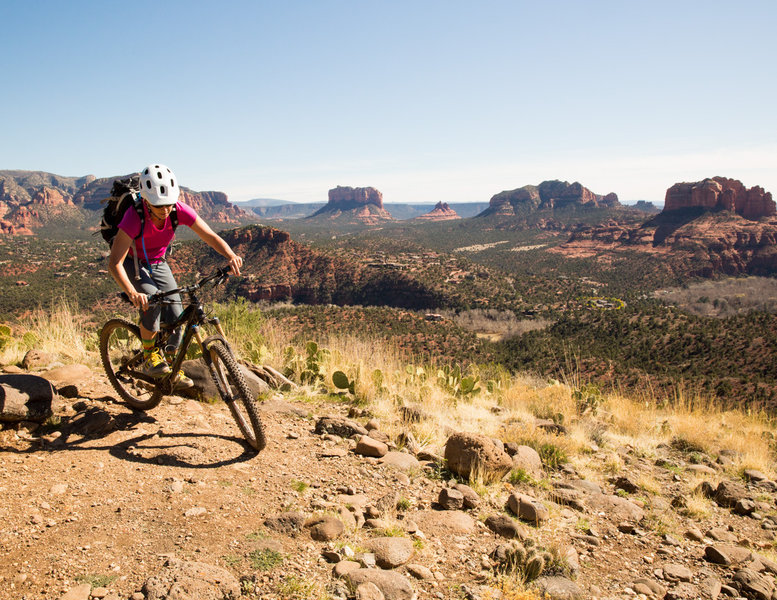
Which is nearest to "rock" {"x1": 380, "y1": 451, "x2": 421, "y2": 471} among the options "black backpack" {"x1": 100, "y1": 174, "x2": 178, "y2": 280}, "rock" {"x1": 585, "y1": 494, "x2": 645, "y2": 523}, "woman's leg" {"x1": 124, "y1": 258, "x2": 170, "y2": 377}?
"rock" {"x1": 585, "y1": 494, "x2": 645, "y2": 523}

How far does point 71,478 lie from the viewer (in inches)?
116

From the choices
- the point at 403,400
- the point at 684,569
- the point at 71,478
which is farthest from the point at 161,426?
the point at 684,569

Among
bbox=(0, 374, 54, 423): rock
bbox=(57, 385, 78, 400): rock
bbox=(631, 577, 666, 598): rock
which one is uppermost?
bbox=(0, 374, 54, 423): rock

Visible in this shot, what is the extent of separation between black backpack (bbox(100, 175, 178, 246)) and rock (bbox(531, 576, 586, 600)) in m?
3.67

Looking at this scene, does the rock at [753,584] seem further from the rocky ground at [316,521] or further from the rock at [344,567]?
the rock at [344,567]

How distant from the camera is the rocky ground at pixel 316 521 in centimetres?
226

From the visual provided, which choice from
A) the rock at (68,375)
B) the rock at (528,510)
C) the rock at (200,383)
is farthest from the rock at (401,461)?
the rock at (68,375)

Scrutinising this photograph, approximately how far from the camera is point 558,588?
252cm

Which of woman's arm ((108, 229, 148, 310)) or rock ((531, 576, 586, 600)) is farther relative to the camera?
woman's arm ((108, 229, 148, 310))

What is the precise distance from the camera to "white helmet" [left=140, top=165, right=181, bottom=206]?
126 inches

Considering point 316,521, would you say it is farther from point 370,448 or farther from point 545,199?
point 545,199

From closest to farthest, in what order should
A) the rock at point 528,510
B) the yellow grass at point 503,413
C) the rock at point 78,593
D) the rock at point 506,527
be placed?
the rock at point 78,593 < the rock at point 506,527 < the rock at point 528,510 < the yellow grass at point 503,413

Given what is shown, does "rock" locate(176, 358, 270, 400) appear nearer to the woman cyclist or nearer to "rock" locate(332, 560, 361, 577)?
the woman cyclist

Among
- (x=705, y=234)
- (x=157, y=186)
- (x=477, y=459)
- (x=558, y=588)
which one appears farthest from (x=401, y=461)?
(x=705, y=234)
